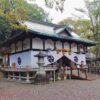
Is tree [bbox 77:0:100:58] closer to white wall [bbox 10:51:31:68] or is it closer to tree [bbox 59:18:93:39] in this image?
tree [bbox 59:18:93:39]

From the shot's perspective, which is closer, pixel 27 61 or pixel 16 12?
pixel 16 12

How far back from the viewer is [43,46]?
75.8ft

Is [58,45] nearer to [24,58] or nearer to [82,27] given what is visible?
[24,58]

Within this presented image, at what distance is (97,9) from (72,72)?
571 inches

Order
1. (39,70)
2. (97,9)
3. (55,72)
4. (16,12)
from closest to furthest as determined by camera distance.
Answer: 1. (16,12)
2. (39,70)
3. (55,72)
4. (97,9)

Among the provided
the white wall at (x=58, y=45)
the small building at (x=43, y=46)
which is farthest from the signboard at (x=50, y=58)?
the white wall at (x=58, y=45)

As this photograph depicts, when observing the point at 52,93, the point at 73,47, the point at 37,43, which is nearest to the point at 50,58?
the point at 37,43

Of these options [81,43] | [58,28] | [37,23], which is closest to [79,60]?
[81,43]

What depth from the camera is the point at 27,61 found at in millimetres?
22859

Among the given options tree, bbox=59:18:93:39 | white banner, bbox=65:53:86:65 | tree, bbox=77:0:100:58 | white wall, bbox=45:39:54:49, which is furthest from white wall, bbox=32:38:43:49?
tree, bbox=59:18:93:39

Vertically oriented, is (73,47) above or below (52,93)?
above

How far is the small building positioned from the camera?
22219 millimetres

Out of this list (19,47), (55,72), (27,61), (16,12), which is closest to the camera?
(16,12)

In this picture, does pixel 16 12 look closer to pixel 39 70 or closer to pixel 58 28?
pixel 39 70
